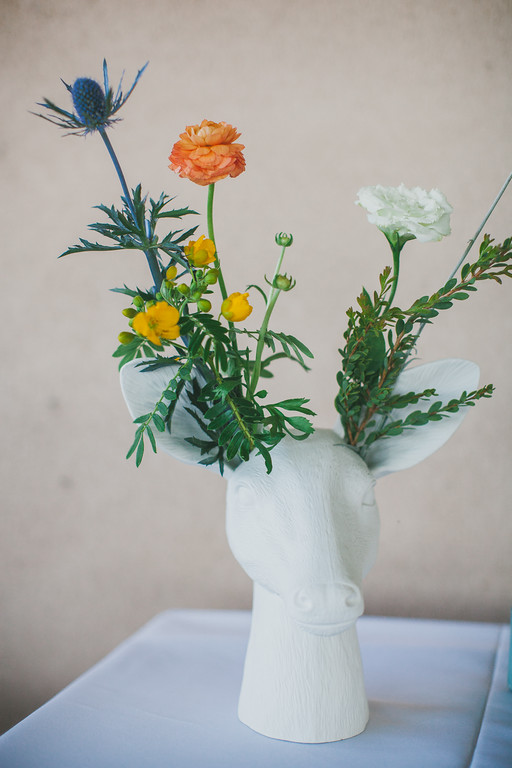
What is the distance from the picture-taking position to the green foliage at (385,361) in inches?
26.4

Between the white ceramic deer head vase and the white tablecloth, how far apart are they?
0.13 feet

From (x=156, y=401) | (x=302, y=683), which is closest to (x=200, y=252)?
(x=156, y=401)

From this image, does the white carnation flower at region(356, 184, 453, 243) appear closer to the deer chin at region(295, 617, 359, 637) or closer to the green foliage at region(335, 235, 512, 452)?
the green foliage at region(335, 235, 512, 452)

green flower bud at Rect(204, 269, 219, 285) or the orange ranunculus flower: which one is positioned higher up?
the orange ranunculus flower

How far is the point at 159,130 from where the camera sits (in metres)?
1.18

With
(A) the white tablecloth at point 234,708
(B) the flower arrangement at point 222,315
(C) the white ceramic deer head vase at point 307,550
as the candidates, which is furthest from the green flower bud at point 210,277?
(A) the white tablecloth at point 234,708

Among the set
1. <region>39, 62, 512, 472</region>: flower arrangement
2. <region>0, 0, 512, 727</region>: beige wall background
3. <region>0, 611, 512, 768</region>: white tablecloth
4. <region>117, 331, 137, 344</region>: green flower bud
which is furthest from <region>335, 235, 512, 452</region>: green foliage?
<region>0, 0, 512, 727</region>: beige wall background

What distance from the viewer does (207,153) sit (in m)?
0.63

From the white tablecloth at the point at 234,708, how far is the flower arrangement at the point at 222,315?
313 mm

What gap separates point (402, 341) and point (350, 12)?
0.73 m

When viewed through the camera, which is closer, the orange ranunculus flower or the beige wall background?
the orange ranunculus flower

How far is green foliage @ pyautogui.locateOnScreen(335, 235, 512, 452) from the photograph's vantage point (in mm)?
670

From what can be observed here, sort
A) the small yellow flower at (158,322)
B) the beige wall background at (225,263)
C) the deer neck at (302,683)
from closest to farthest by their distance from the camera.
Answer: the small yellow flower at (158,322), the deer neck at (302,683), the beige wall background at (225,263)

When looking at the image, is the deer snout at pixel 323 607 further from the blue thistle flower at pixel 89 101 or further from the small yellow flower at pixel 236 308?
the blue thistle flower at pixel 89 101
